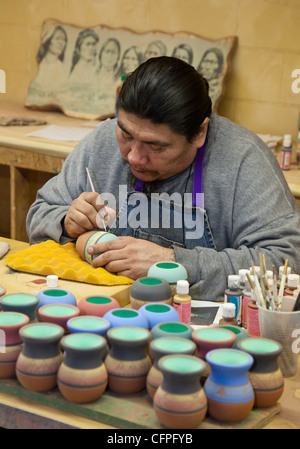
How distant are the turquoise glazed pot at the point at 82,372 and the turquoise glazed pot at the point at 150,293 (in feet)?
1.04

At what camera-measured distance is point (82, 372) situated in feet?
4.35

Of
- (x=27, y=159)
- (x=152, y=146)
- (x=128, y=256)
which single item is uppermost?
(x=152, y=146)

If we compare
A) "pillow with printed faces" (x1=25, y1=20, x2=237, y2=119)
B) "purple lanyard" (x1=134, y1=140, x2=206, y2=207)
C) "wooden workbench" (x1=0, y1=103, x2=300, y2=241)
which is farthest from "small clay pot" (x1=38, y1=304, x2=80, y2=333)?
"pillow with printed faces" (x1=25, y1=20, x2=237, y2=119)

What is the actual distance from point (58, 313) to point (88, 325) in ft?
0.33

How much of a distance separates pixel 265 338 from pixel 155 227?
34.5 inches

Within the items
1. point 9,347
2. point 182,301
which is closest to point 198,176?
point 182,301

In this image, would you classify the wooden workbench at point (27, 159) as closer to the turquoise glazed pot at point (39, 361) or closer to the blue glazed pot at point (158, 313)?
the blue glazed pot at point (158, 313)

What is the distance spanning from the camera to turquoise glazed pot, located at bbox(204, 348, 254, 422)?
1280 millimetres

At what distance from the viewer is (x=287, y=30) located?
11.6 ft

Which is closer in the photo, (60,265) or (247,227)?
(60,265)

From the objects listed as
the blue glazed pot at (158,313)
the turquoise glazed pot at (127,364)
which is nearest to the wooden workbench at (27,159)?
the blue glazed pot at (158,313)

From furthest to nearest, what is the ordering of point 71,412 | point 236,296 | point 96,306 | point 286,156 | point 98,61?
point 98,61
point 286,156
point 236,296
point 96,306
point 71,412

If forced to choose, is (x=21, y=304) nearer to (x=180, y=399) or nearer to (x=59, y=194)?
(x=180, y=399)

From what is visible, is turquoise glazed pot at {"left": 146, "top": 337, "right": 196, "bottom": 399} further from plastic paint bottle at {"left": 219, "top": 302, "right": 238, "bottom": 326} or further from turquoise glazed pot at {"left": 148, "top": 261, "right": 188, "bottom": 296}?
turquoise glazed pot at {"left": 148, "top": 261, "right": 188, "bottom": 296}
